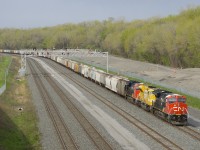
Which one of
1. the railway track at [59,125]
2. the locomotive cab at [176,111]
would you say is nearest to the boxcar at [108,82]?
the railway track at [59,125]

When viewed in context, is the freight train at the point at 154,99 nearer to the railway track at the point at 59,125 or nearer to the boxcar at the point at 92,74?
the railway track at the point at 59,125

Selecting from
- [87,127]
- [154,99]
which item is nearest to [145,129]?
[87,127]

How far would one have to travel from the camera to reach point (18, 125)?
105 ft

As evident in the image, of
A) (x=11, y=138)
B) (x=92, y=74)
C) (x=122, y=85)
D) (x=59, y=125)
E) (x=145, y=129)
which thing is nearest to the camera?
(x=11, y=138)

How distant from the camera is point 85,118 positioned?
35031 millimetres

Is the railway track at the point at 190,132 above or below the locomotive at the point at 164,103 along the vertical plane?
below

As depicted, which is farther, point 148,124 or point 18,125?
point 148,124

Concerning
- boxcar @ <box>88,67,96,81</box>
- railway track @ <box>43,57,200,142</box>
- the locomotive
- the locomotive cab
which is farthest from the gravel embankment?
boxcar @ <box>88,67,96,81</box>

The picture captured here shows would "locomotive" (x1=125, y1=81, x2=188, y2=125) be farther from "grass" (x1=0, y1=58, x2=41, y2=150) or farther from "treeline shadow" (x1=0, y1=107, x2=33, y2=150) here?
"treeline shadow" (x1=0, y1=107, x2=33, y2=150)

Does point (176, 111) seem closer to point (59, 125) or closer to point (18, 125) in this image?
point (59, 125)

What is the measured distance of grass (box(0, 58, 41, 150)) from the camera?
2548cm

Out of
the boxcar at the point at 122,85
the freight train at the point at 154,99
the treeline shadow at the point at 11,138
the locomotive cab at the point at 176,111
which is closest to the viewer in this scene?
the treeline shadow at the point at 11,138

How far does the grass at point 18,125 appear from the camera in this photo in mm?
25477

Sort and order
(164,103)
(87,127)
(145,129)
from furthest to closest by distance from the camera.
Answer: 1. (164,103)
2. (87,127)
3. (145,129)
